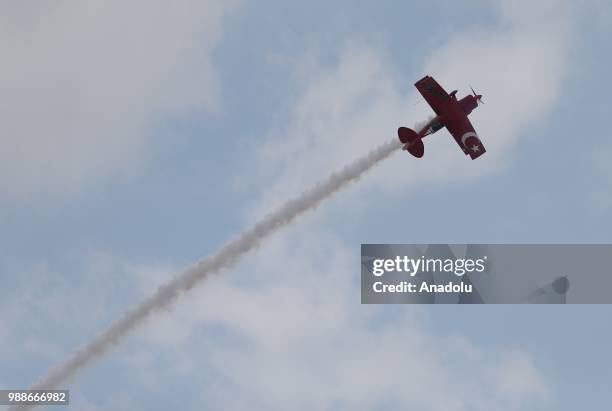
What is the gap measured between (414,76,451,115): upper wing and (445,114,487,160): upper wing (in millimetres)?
1876

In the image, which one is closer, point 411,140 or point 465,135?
point 411,140

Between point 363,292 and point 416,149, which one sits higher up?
point 416,149

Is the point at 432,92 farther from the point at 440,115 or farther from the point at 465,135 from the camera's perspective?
the point at 465,135

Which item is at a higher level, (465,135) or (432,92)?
(432,92)

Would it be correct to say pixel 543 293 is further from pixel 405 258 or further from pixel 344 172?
pixel 344 172

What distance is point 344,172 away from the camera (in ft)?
400

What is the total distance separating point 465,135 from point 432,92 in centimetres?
592

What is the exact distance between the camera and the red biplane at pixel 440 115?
4705 inches

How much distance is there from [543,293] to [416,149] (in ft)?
56.6

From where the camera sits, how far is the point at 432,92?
120m

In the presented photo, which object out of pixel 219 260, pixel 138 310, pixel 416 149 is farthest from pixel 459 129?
pixel 138 310

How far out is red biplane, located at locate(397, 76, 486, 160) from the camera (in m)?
120

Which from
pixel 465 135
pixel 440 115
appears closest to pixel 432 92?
pixel 440 115

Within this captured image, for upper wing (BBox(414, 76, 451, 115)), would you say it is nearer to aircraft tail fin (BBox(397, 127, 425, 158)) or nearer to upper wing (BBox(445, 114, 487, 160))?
upper wing (BBox(445, 114, 487, 160))
